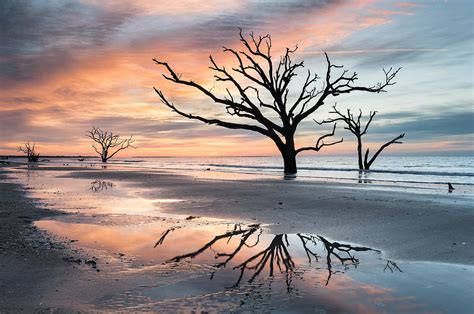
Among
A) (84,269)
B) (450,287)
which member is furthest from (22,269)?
(450,287)

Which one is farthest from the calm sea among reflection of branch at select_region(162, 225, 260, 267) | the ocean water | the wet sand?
reflection of branch at select_region(162, 225, 260, 267)

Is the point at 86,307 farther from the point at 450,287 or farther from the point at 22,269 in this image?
the point at 450,287

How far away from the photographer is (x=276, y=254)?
424 cm

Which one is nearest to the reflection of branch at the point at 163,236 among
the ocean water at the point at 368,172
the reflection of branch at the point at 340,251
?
the reflection of branch at the point at 340,251

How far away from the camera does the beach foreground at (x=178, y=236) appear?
9.89 feet

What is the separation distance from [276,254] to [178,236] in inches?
60.1

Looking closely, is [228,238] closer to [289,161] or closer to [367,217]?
[367,217]

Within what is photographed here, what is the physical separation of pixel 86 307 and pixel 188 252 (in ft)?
5.49

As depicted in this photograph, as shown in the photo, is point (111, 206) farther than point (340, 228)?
Yes

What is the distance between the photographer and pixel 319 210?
753 cm

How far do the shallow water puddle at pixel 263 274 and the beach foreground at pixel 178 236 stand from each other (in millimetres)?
24

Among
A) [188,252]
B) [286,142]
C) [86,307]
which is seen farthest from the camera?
[286,142]

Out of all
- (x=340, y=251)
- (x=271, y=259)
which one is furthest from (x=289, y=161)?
(x=271, y=259)

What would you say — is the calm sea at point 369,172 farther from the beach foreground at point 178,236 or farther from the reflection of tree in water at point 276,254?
the reflection of tree in water at point 276,254
